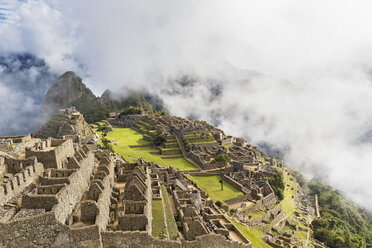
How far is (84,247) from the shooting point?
38.9 ft

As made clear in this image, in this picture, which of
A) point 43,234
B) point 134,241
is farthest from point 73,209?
point 134,241

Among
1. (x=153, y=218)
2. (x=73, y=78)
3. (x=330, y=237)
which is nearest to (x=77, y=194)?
(x=153, y=218)

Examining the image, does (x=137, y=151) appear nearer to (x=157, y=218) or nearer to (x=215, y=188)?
(x=215, y=188)

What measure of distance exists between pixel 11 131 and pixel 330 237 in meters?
51.1

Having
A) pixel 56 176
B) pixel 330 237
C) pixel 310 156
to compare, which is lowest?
pixel 330 237

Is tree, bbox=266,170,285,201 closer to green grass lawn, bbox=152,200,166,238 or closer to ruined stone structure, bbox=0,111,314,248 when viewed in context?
ruined stone structure, bbox=0,111,314,248

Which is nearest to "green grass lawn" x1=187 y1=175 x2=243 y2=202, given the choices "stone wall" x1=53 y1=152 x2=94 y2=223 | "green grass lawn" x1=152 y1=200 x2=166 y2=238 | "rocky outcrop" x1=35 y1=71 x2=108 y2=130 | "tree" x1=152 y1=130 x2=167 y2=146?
"tree" x1=152 y1=130 x2=167 y2=146

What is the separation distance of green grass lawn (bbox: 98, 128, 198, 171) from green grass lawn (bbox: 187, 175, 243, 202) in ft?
13.2

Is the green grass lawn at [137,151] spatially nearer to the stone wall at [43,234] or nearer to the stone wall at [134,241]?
the stone wall at [134,241]

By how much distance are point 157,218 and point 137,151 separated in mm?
32035

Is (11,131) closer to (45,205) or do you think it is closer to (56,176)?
(56,176)

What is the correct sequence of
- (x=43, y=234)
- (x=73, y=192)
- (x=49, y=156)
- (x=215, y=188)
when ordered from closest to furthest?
1. (x=43, y=234)
2. (x=73, y=192)
3. (x=49, y=156)
4. (x=215, y=188)

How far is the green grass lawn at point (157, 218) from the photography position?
1647 cm

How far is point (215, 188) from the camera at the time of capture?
134 ft
